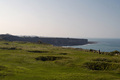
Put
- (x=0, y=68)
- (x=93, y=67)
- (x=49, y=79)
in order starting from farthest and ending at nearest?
(x=93, y=67)
(x=0, y=68)
(x=49, y=79)

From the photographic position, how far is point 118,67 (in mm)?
26875

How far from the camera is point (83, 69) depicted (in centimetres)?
2561

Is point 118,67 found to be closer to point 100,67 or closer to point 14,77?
point 100,67

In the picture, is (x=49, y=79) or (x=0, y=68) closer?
(x=49, y=79)

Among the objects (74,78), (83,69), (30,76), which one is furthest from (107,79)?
(30,76)

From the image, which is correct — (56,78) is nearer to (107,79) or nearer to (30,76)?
(30,76)

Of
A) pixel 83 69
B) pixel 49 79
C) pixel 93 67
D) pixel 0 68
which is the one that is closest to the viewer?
pixel 49 79

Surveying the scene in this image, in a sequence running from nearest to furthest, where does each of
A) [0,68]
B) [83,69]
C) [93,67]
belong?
[0,68] → [83,69] → [93,67]

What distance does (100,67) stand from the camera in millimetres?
27797

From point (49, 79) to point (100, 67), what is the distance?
43.2ft

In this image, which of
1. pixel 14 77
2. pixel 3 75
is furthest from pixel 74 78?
pixel 3 75

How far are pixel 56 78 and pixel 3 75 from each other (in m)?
7.56

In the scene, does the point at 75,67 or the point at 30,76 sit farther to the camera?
the point at 75,67

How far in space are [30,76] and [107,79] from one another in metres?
10.9
